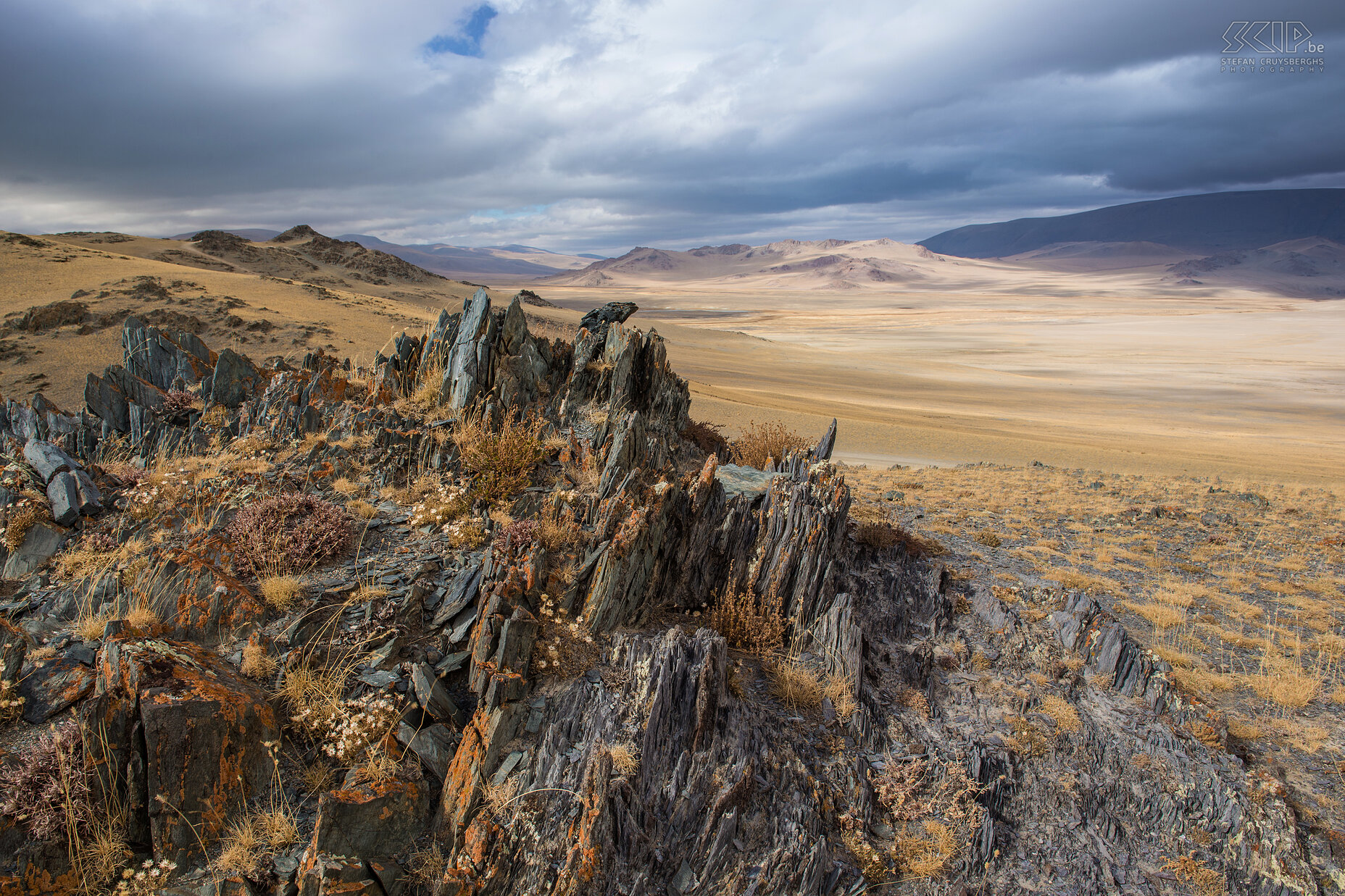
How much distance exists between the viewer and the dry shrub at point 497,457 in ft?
22.5

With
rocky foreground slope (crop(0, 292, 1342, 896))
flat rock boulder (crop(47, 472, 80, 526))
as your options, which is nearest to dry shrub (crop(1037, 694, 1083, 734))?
rocky foreground slope (crop(0, 292, 1342, 896))

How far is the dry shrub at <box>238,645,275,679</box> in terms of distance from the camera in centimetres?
454

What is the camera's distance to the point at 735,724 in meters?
4.96

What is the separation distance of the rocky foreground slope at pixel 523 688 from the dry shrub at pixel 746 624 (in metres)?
0.03

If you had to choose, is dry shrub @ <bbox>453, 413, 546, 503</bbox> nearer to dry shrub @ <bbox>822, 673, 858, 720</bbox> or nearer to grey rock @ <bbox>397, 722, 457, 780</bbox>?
grey rock @ <bbox>397, 722, 457, 780</bbox>

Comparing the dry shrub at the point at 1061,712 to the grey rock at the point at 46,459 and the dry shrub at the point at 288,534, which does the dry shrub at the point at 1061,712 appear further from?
the grey rock at the point at 46,459

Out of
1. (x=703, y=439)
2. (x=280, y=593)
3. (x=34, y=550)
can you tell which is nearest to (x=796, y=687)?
(x=280, y=593)

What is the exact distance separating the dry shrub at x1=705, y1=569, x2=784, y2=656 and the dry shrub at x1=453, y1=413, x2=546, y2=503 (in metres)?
2.61

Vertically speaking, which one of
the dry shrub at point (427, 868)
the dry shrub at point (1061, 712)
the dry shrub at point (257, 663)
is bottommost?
the dry shrub at point (1061, 712)

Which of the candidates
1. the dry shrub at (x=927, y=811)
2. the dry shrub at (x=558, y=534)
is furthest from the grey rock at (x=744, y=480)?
the dry shrub at (x=927, y=811)

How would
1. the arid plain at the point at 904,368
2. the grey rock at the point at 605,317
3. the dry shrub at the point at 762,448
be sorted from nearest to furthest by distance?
the dry shrub at the point at 762,448, the grey rock at the point at 605,317, the arid plain at the point at 904,368

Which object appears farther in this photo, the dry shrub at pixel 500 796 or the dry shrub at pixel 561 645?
the dry shrub at pixel 561 645

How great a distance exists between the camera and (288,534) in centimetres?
582

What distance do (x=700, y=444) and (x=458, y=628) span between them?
5.92m
